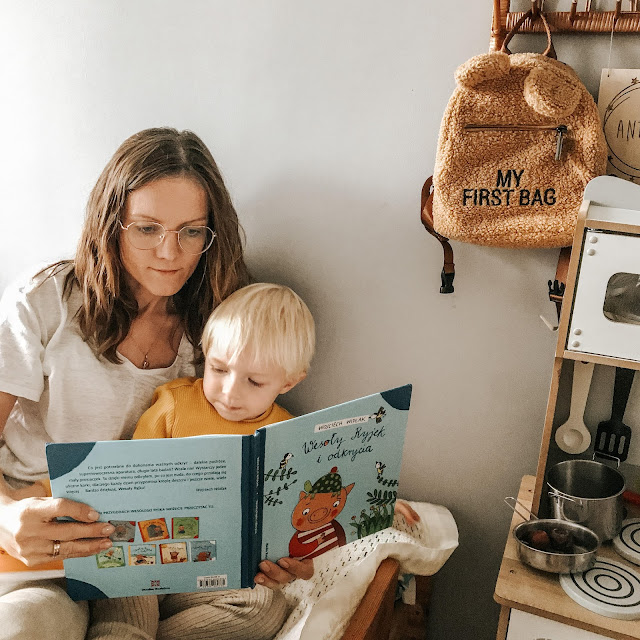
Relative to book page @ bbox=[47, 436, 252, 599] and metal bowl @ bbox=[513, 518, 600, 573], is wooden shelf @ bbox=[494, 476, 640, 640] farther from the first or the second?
book page @ bbox=[47, 436, 252, 599]

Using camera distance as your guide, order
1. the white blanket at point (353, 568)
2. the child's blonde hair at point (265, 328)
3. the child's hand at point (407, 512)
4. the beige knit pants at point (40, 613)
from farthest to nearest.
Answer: the child's hand at point (407, 512) < the child's blonde hair at point (265, 328) < the white blanket at point (353, 568) < the beige knit pants at point (40, 613)

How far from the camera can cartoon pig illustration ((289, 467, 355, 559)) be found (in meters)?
1.07

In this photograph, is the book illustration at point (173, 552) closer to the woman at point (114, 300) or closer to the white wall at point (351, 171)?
the woman at point (114, 300)

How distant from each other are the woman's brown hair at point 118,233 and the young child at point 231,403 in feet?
0.29

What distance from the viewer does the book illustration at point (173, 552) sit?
1.02 metres

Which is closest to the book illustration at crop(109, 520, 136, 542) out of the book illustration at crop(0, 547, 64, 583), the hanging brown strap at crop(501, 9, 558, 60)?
the book illustration at crop(0, 547, 64, 583)

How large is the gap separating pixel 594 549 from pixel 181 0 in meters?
1.28

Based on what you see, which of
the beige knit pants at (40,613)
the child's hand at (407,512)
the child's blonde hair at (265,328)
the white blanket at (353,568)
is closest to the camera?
the beige knit pants at (40,613)

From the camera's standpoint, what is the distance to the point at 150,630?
3.60 ft

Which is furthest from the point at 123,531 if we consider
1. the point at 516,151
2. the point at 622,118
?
the point at 622,118

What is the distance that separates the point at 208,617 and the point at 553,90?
103 cm

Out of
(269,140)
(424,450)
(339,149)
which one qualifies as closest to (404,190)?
(339,149)

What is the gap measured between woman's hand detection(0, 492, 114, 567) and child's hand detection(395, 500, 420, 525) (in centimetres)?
58

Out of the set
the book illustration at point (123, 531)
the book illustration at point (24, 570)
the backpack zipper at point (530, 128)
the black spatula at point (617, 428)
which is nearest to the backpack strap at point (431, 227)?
the backpack zipper at point (530, 128)
